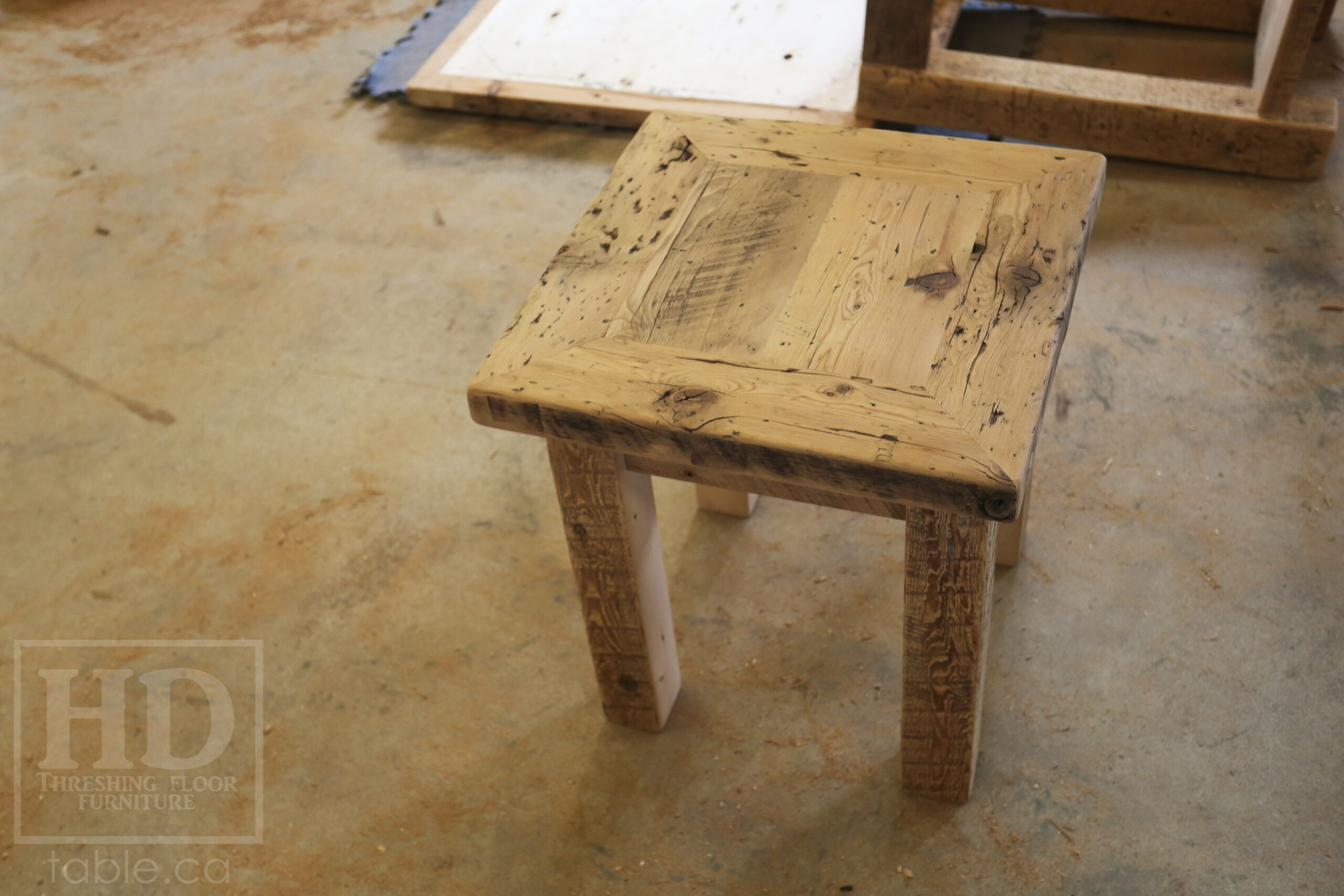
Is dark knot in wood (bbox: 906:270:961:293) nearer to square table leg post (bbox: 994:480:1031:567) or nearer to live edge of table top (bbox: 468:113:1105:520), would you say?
live edge of table top (bbox: 468:113:1105:520)

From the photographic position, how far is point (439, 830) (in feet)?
4.31

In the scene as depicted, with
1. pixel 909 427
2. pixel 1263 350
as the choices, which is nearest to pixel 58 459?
pixel 909 427

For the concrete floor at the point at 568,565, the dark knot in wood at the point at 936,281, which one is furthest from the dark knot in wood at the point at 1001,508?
the concrete floor at the point at 568,565

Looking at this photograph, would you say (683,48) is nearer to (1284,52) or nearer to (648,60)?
(648,60)

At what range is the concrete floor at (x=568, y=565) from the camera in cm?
128

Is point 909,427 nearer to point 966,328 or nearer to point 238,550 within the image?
point 966,328

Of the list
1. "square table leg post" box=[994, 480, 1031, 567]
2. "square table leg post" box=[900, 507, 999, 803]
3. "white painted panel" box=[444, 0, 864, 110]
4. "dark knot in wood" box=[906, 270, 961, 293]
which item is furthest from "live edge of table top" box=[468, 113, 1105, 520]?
"white painted panel" box=[444, 0, 864, 110]

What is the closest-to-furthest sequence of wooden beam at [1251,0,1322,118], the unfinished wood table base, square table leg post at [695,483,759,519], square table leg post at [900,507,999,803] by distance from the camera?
square table leg post at [900,507,999,803] → square table leg post at [695,483,759,519] → wooden beam at [1251,0,1322,118] → the unfinished wood table base

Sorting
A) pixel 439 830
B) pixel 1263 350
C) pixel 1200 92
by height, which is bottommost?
pixel 439 830

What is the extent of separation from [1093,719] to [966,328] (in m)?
0.62

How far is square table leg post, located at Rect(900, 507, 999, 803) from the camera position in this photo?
1.02 meters

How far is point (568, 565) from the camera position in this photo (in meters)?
1.61

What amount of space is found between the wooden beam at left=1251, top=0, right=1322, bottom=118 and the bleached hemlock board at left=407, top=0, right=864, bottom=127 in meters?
0.79

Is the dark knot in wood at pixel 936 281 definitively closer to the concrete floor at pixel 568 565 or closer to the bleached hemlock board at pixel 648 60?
the concrete floor at pixel 568 565
